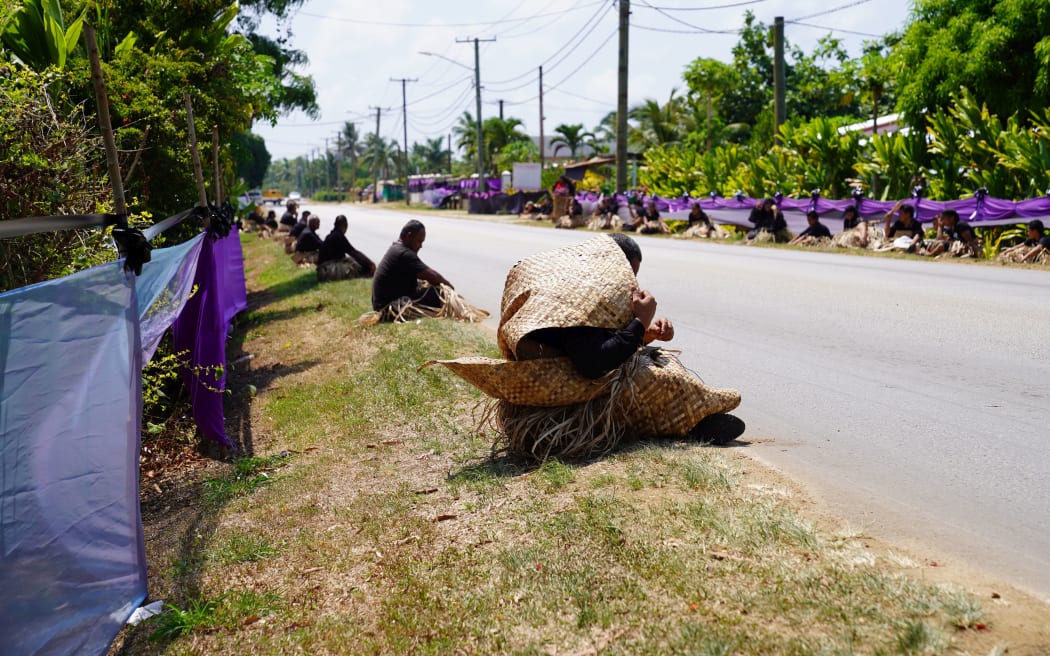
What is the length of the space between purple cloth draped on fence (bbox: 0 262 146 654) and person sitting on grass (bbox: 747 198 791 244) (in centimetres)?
1928

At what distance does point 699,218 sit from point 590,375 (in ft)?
68.1

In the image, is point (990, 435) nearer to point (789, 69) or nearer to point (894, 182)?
point (894, 182)

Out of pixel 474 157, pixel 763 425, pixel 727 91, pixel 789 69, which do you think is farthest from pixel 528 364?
pixel 474 157

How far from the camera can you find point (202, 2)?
32.2 ft

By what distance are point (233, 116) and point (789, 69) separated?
44.3 metres

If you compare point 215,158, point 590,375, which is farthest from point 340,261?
point 590,375

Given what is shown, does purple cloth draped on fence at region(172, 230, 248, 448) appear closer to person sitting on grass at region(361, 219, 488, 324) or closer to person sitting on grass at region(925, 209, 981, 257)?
person sitting on grass at region(361, 219, 488, 324)

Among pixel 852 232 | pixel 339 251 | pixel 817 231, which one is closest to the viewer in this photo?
pixel 339 251

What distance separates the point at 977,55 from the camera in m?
19.1

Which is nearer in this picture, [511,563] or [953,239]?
[511,563]

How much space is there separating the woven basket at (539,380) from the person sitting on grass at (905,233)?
1415 cm

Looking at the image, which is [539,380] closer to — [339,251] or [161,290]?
[161,290]

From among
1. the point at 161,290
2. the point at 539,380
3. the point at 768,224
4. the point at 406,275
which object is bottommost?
the point at 539,380

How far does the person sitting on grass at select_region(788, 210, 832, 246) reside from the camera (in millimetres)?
19531
